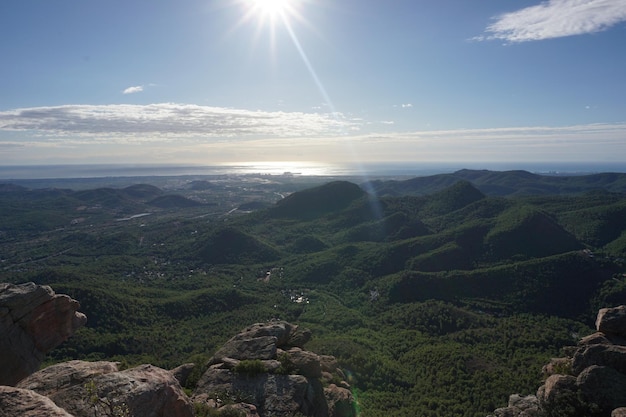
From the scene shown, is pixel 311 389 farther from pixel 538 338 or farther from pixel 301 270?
Answer: pixel 301 270

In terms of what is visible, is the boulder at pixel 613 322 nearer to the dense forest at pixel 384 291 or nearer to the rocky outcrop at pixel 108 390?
the dense forest at pixel 384 291

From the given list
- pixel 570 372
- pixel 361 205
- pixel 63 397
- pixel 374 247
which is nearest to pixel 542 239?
pixel 374 247

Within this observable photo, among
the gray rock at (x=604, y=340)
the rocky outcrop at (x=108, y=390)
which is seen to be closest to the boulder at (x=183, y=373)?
the rocky outcrop at (x=108, y=390)

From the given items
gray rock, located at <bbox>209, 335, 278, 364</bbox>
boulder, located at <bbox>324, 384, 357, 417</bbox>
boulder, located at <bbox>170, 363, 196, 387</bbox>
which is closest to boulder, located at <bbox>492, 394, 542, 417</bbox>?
boulder, located at <bbox>324, 384, 357, 417</bbox>

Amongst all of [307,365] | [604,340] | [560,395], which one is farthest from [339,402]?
[604,340]

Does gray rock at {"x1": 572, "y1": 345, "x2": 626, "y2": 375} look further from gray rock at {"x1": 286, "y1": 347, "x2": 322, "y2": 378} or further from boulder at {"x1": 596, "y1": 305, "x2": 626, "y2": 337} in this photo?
gray rock at {"x1": 286, "y1": 347, "x2": 322, "y2": 378}
